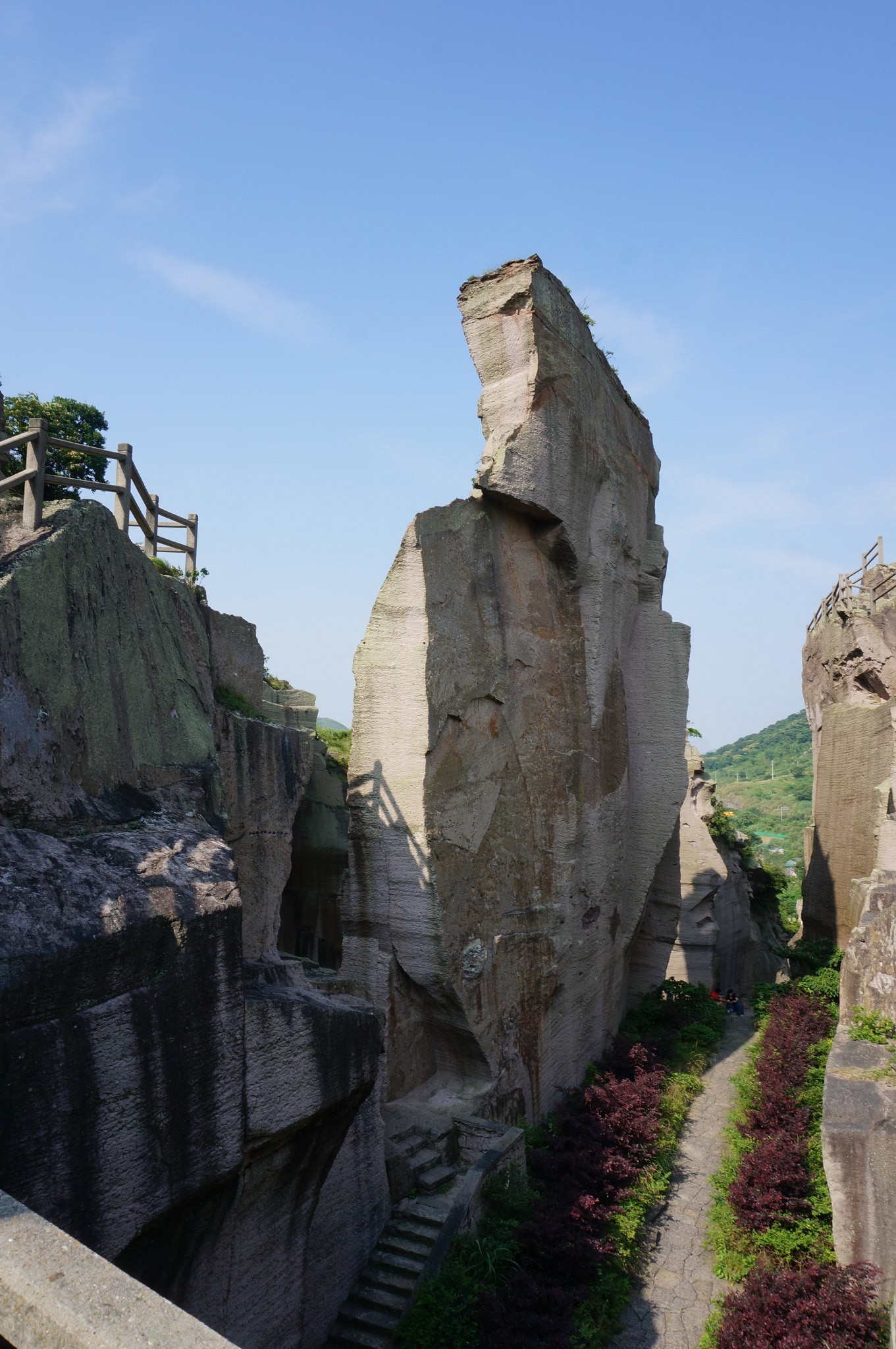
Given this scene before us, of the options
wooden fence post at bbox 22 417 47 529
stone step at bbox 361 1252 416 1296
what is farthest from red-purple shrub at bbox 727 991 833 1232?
wooden fence post at bbox 22 417 47 529

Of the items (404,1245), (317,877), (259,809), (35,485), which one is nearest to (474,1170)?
(404,1245)

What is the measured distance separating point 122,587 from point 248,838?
2.94 m

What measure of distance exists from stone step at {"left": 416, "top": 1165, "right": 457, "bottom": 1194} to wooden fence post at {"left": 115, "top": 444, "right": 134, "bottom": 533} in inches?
214

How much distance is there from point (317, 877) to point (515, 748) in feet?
13.9

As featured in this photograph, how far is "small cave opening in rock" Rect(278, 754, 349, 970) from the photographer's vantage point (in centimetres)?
1220

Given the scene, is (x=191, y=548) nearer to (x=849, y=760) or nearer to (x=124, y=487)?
(x=124, y=487)

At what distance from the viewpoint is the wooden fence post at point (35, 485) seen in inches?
201

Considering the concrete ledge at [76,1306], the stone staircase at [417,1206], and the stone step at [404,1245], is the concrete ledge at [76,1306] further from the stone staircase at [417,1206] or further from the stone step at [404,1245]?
the stone step at [404,1245]

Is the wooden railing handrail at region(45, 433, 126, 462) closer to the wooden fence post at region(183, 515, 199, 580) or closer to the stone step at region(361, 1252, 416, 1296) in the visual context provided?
the wooden fence post at region(183, 515, 199, 580)

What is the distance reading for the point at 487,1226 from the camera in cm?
744

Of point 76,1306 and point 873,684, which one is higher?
point 873,684

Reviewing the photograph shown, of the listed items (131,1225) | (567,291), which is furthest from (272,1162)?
(567,291)

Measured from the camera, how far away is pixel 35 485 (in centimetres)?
513

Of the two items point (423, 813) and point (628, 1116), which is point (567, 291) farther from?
point (628, 1116)
